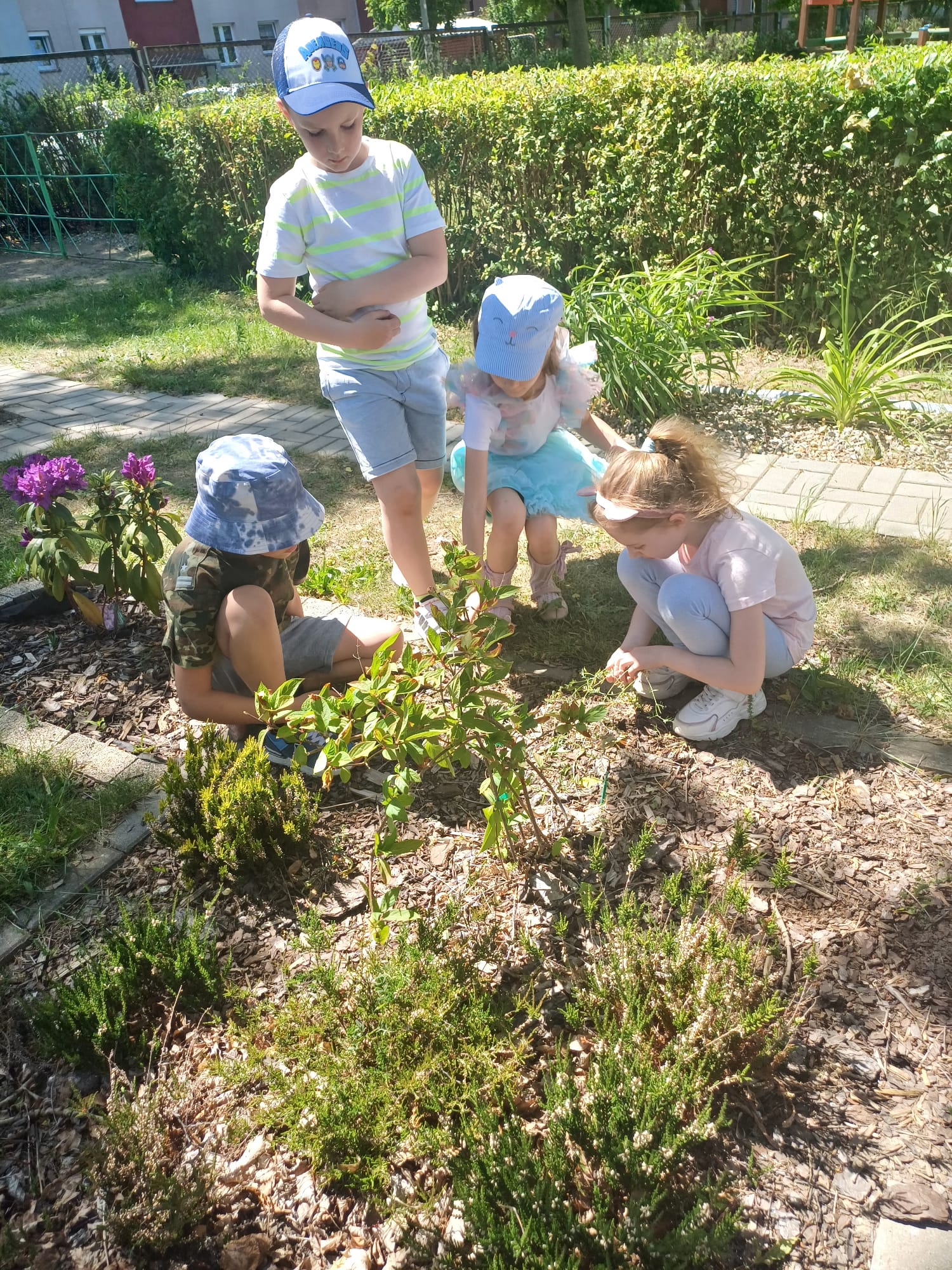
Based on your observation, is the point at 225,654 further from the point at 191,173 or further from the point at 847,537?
the point at 191,173

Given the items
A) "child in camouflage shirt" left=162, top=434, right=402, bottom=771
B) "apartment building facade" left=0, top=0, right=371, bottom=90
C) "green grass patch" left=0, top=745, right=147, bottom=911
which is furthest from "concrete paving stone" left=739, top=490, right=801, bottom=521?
"apartment building facade" left=0, top=0, right=371, bottom=90

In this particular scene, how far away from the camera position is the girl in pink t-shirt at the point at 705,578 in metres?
2.36

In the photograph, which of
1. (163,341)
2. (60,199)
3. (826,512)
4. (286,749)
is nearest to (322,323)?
(286,749)

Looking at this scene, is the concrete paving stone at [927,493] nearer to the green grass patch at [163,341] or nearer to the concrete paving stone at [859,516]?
the concrete paving stone at [859,516]

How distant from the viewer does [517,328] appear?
109 inches

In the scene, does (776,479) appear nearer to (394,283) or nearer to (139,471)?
(394,283)

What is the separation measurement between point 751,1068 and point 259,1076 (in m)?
0.93

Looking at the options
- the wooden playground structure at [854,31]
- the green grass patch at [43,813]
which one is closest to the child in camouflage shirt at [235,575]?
the green grass patch at [43,813]

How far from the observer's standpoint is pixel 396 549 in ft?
10.1

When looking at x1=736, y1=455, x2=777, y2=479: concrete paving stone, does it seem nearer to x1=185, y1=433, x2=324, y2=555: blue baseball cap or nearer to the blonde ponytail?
the blonde ponytail

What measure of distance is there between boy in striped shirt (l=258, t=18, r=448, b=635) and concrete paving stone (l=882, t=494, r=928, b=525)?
6.50 feet

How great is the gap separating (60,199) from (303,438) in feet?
32.7

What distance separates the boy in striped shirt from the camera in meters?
2.59

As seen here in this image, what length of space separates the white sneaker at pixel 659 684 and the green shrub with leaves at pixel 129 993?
4.48ft
